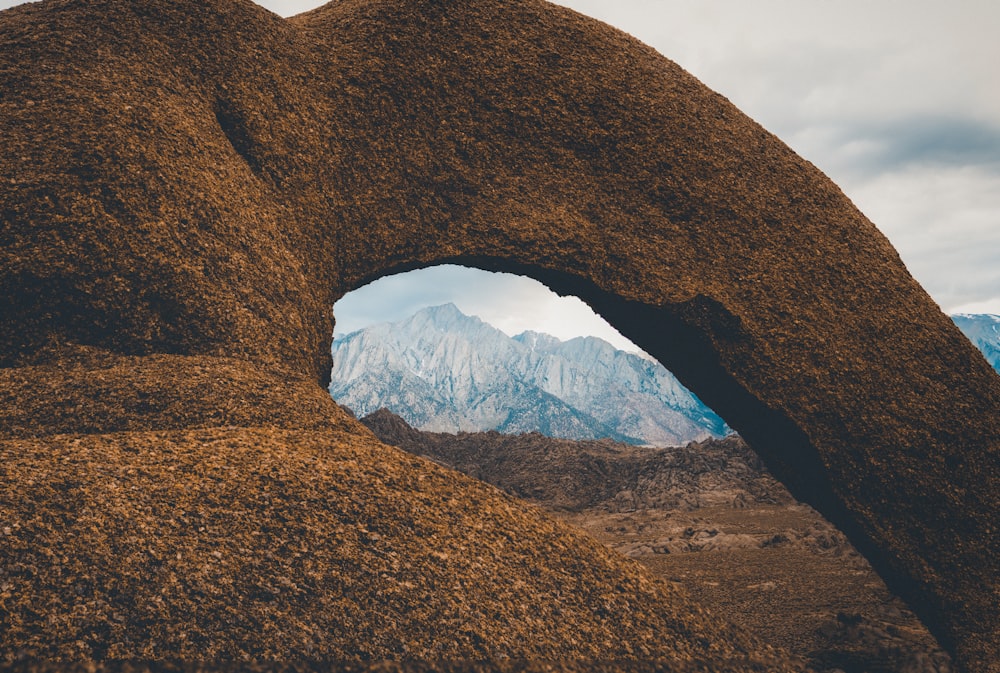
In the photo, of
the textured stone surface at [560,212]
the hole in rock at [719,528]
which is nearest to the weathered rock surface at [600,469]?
the hole in rock at [719,528]

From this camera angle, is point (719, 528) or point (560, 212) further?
point (719, 528)

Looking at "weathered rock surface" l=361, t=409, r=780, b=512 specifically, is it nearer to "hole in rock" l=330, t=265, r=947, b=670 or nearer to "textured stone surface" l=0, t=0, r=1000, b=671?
"hole in rock" l=330, t=265, r=947, b=670

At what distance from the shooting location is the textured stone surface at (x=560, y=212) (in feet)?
28.1

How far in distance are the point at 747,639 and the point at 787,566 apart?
33.2 ft

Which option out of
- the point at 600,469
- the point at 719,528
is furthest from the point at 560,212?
the point at 600,469

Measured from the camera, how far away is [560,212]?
10.3 metres

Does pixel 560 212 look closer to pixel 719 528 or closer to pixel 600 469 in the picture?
pixel 719 528

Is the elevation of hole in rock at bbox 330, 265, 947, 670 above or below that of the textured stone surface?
below

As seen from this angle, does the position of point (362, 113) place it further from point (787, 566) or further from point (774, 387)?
point (787, 566)

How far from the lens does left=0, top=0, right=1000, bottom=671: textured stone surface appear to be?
8.55 metres

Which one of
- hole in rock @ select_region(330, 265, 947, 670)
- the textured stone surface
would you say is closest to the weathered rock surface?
hole in rock @ select_region(330, 265, 947, 670)

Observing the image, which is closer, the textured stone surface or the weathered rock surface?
the textured stone surface

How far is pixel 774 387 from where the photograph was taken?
10.0 metres

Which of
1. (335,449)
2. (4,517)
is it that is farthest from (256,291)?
(4,517)
